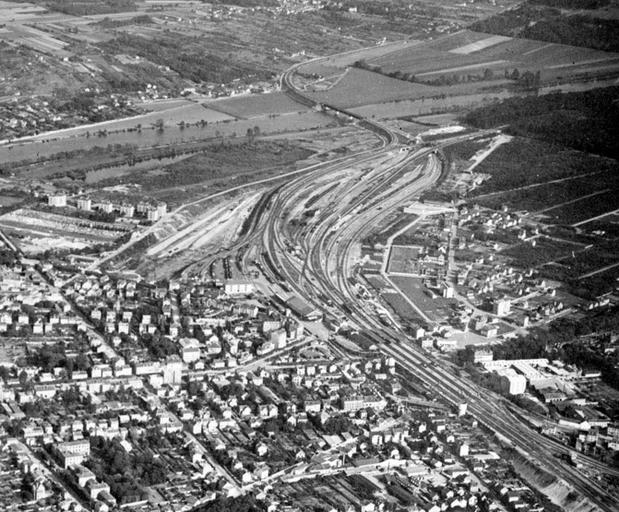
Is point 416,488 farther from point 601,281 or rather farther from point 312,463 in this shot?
point 601,281

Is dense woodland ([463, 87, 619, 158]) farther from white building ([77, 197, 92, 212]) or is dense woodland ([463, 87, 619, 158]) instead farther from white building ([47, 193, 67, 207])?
white building ([47, 193, 67, 207])

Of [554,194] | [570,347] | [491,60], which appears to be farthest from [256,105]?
[570,347]

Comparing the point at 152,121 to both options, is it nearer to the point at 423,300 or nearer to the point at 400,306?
the point at 423,300

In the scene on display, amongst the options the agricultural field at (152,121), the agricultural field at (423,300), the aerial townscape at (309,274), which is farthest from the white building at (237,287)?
the agricultural field at (152,121)

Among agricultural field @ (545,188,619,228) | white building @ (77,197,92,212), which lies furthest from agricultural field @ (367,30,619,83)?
white building @ (77,197,92,212)

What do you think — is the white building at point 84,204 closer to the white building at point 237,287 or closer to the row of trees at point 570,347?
the white building at point 237,287
